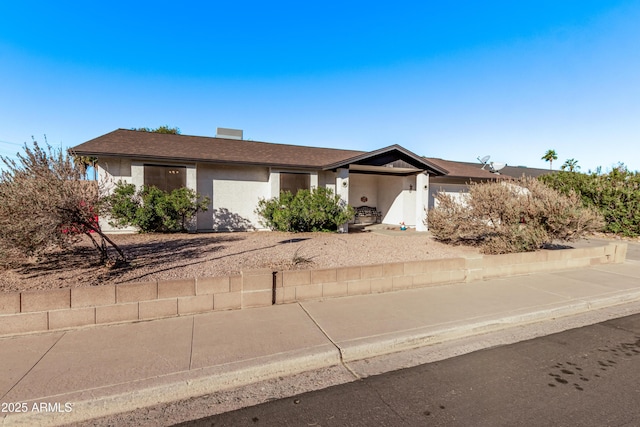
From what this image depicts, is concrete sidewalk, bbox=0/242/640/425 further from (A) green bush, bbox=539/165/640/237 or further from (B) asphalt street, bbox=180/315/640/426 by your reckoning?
(A) green bush, bbox=539/165/640/237

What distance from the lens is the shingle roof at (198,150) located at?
37.7 feet

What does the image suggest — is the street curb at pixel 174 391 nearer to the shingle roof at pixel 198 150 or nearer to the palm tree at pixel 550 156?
the shingle roof at pixel 198 150

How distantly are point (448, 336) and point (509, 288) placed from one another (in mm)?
2893

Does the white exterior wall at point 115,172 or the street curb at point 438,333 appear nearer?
the street curb at point 438,333

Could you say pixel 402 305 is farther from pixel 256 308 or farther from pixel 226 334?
pixel 226 334

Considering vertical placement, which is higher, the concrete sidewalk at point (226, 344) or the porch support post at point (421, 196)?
the porch support post at point (421, 196)

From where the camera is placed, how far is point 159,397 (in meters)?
2.85

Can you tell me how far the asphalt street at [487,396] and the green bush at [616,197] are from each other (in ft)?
42.3

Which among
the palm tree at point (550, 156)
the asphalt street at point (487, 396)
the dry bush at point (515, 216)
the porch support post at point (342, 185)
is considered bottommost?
the asphalt street at point (487, 396)

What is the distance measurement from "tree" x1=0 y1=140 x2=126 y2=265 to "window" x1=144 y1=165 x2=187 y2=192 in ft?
22.7

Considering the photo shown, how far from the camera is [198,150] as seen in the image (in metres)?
13.4

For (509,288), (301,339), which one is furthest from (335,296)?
(509,288)

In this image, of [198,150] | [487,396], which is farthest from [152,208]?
[487,396]

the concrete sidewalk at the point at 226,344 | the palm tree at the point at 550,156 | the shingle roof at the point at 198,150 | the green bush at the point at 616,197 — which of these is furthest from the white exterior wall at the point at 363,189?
the palm tree at the point at 550,156
